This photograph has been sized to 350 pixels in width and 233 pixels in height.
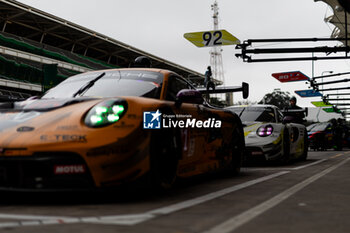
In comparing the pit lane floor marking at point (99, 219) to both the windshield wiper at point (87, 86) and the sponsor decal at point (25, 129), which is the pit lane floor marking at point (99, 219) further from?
the windshield wiper at point (87, 86)

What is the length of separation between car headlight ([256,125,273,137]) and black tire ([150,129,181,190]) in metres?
4.83

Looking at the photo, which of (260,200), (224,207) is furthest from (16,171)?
(260,200)

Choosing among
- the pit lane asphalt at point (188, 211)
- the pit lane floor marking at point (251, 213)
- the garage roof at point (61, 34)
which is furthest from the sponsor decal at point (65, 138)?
the garage roof at point (61, 34)

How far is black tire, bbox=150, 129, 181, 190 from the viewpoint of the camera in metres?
4.13

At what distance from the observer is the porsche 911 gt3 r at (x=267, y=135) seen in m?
9.03

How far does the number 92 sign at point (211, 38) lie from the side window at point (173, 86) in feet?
28.6

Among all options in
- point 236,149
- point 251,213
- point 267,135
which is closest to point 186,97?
point 251,213

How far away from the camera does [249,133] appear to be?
924cm

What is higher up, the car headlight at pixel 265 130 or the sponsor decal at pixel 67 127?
the sponsor decal at pixel 67 127

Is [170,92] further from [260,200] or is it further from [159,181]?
[260,200]

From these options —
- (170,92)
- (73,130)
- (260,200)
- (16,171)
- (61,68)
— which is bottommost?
(260,200)

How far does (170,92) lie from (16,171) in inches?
75.5

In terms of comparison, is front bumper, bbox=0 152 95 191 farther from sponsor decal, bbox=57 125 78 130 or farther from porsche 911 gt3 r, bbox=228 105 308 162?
porsche 911 gt3 r, bbox=228 105 308 162

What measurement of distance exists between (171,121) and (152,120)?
0.41 meters
